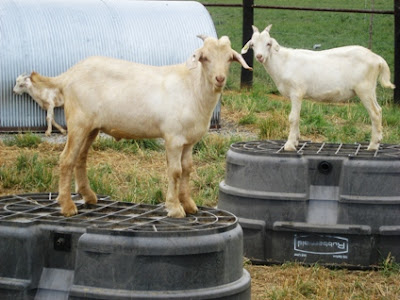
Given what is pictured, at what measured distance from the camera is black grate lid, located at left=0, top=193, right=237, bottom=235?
15.0 ft

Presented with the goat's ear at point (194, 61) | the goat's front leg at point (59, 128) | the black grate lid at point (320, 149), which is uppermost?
the goat's ear at point (194, 61)

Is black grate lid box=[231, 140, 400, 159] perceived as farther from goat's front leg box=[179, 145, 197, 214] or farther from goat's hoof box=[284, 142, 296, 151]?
goat's front leg box=[179, 145, 197, 214]

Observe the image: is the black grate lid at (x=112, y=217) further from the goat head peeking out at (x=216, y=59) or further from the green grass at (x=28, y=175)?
the green grass at (x=28, y=175)

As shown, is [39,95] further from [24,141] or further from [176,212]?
[176,212]

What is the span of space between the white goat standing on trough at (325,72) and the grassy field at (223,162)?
1.44 metres

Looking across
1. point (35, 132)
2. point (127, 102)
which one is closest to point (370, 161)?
point (127, 102)

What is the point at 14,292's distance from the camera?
454 cm

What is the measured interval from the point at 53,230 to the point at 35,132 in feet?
21.8

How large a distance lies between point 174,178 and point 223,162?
14.8ft

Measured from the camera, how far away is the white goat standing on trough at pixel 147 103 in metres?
4.91

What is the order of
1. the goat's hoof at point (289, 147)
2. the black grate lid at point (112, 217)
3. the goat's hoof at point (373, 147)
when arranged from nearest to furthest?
the black grate lid at point (112, 217), the goat's hoof at point (289, 147), the goat's hoof at point (373, 147)

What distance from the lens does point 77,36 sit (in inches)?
452

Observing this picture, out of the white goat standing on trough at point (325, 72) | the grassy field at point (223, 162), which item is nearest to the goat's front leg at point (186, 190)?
the grassy field at point (223, 162)

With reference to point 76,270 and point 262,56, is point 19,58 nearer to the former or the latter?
point 262,56
